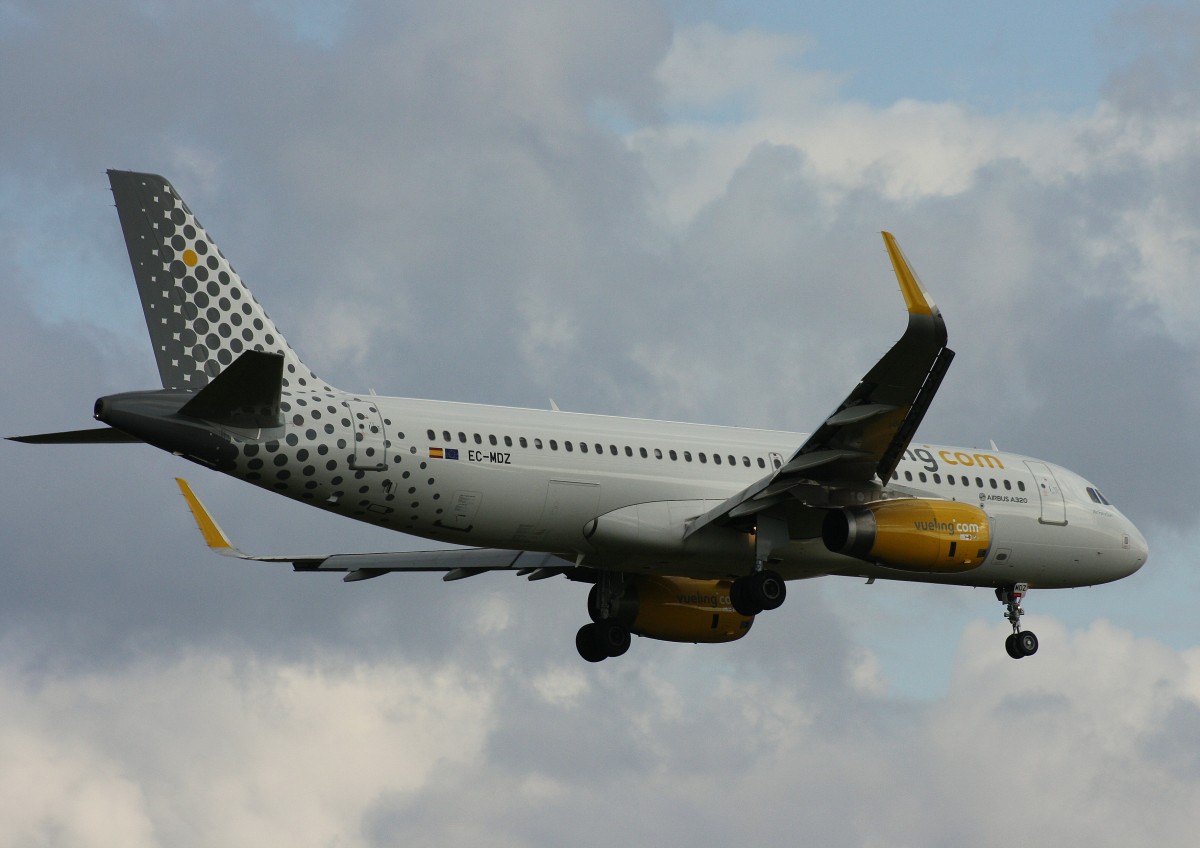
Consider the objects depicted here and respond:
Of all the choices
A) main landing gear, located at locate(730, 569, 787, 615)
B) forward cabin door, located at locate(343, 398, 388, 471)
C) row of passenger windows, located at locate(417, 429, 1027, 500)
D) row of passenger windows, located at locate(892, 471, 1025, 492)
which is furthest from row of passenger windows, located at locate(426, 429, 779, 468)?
row of passenger windows, located at locate(892, 471, 1025, 492)

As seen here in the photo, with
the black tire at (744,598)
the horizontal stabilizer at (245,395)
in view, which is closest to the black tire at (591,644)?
the black tire at (744,598)

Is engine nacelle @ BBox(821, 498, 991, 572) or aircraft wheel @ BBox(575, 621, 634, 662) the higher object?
engine nacelle @ BBox(821, 498, 991, 572)

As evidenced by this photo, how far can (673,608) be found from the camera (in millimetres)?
36812

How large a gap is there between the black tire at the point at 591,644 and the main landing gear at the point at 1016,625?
8.29 meters

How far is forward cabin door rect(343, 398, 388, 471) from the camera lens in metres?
29.4

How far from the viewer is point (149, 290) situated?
98.7ft

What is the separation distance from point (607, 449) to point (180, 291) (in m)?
7.90

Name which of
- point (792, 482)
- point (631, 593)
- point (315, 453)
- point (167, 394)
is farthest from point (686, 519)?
point (167, 394)

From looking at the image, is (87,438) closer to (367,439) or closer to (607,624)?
(367,439)

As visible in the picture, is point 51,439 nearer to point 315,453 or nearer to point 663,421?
point 315,453

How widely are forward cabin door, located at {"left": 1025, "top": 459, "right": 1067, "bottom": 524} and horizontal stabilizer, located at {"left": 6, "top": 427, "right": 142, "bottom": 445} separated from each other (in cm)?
1824

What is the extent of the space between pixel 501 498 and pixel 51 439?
746cm

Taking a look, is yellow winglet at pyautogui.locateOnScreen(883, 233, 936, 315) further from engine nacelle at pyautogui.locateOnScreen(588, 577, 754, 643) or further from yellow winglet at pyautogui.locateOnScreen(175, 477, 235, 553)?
yellow winglet at pyautogui.locateOnScreen(175, 477, 235, 553)

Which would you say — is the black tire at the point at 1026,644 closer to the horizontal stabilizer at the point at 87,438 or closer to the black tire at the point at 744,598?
the black tire at the point at 744,598
